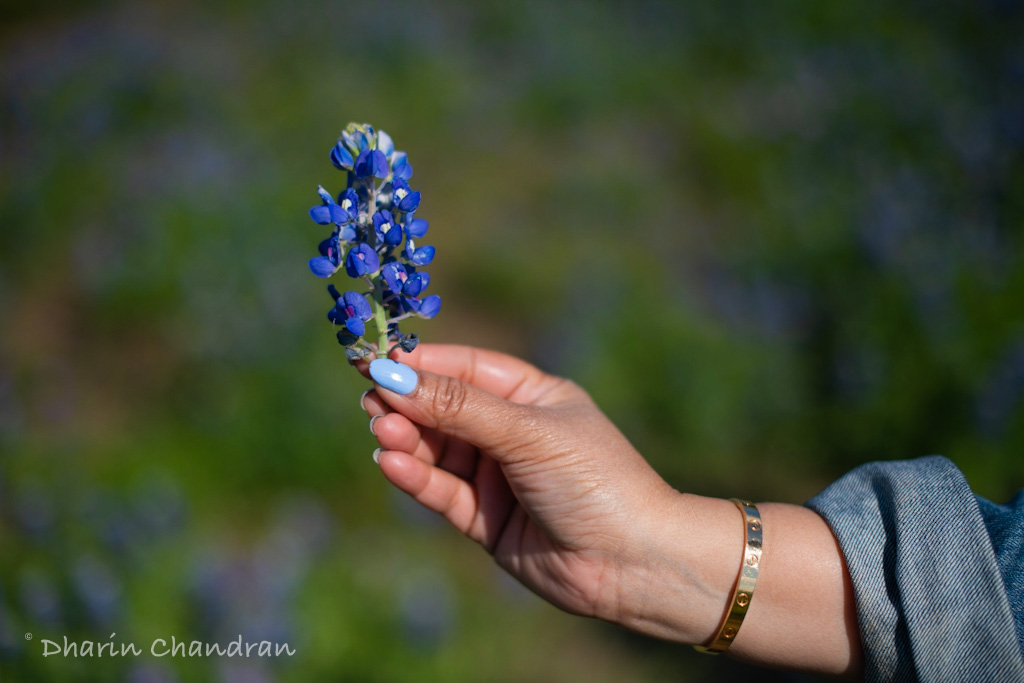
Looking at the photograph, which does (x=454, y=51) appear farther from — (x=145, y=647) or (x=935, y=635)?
(x=935, y=635)

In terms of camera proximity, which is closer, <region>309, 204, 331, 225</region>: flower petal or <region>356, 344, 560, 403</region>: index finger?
<region>309, 204, 331, 225</region>: flower petal

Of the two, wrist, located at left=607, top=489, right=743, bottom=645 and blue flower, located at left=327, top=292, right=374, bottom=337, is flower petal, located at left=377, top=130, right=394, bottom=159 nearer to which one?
blue flower, located at left=327, top=292, right=374, bottom=337

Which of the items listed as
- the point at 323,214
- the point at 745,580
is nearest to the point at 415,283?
the point at 323,214

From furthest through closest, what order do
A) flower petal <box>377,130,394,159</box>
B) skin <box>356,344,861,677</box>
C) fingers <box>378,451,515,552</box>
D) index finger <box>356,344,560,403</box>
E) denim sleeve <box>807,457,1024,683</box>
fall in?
1. index finger <box>356,344,560,403</box>
2. fingers <box>378,451,515,552</box>
3. skin <box>356,344,861,677</box>
4. flower petal <box>377,130,394,159</box>
5. denim sleeve <box>807,457,1024,683</box>

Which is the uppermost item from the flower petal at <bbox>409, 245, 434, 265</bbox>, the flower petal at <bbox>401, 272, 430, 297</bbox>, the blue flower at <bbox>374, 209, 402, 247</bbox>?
the blue flower at <bbox>374, 209, 402, 247</bbox>

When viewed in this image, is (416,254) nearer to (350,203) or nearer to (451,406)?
(350,203)

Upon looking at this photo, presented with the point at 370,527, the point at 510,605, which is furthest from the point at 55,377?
the point at 510,605

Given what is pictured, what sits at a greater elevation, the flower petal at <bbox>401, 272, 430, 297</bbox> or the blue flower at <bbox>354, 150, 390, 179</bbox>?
the blue flower at <bbox>354, 150, 390, 179</bbox>

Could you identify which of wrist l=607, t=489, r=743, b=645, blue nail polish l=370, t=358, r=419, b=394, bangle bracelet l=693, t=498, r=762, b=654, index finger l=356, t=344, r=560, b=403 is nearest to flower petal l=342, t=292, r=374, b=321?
blue nail polish l=370, t=358, r=419, b=394
